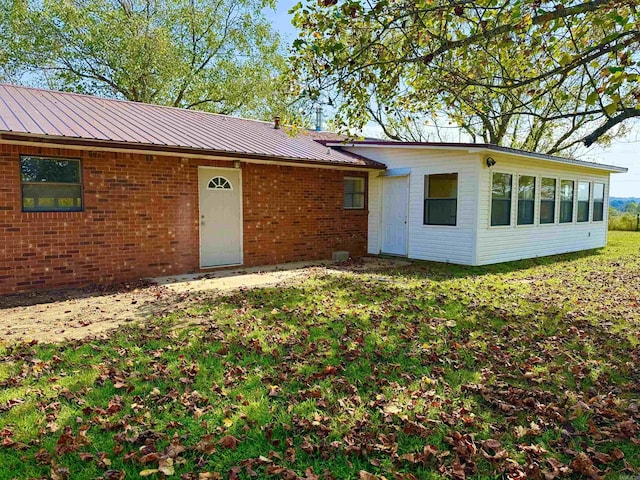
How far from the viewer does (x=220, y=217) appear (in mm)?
10062

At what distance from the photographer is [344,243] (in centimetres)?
1261

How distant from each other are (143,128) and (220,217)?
2.42 meters

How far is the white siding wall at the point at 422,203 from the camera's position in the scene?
10820 millimetres

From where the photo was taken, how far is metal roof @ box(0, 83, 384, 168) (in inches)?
299

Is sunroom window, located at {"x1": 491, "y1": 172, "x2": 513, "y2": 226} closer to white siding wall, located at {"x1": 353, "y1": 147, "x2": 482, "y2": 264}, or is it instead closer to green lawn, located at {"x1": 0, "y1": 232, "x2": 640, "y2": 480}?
white siding wall, located at {"x1": 353, "y1": 147, "x2": 482, "y2": 264}

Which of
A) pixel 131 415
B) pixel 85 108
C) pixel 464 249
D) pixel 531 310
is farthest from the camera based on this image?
pixel 464 249

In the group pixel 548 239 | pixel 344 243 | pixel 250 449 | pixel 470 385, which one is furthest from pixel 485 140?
pixel 250 449

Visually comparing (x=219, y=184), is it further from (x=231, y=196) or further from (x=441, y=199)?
(x=441, y=199)

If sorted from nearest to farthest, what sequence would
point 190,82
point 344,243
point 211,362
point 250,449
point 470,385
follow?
point 250,449
point 470,385
point 211,362
point 344,243
point 190,82

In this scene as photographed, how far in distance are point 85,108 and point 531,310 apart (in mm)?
9500

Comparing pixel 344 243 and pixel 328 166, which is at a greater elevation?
pixel 328 166

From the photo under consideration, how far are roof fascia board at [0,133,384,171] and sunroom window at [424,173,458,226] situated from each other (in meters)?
1.53

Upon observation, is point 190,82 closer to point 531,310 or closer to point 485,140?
point 485,140

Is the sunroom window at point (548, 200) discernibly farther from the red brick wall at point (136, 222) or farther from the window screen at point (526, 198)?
the red brick wall at point (136, 222)
